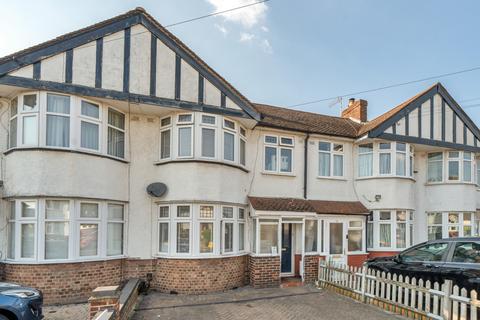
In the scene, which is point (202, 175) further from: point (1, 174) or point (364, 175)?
point (364, 175)

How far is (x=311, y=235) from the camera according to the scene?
44.1ft

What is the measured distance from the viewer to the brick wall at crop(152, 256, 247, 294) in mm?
10555

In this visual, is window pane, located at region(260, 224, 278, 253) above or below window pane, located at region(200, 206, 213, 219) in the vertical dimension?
below

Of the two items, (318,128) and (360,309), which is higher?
(318,128)

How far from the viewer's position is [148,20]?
10.8m

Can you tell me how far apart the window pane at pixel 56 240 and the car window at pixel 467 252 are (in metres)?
10.0

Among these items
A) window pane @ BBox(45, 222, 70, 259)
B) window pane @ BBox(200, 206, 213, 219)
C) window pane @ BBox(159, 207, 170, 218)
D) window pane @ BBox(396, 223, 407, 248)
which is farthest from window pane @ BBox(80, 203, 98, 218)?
window pane @ BBox(396, 223, 407, 248)

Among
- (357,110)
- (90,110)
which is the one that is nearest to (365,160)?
(357,110)

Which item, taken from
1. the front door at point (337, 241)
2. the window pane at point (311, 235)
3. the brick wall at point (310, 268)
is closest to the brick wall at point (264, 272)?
the brick wall at point (310, 268)

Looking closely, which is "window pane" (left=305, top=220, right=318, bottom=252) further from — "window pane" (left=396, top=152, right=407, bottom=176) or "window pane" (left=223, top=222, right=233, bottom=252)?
"window pane" (left=396, top=152, right=407, bottom=176)

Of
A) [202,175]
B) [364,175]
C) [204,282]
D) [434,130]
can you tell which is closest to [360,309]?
[204,282]

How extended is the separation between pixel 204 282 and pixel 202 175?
129 inches

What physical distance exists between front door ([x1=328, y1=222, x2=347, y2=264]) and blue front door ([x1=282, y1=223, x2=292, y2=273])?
1.63 meters

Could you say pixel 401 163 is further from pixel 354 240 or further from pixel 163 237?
pixel 163 237
